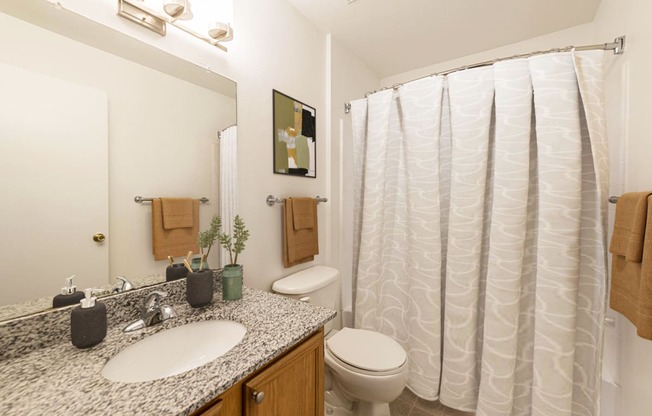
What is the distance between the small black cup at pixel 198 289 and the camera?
3.39ft

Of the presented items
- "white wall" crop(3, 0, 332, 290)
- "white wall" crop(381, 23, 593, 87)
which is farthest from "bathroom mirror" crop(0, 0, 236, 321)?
"white wall" crop(381, 23, 593, 87)

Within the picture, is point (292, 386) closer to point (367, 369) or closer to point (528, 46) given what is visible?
point (367, 369)

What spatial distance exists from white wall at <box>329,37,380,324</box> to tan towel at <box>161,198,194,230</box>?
1100mm

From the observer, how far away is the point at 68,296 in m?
0.84

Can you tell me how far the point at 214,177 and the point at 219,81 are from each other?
0.47m

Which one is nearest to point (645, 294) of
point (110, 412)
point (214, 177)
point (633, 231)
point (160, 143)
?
point (633, 231)

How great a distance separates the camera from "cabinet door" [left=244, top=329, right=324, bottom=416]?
719 millimetres

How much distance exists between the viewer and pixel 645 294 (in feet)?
2.84

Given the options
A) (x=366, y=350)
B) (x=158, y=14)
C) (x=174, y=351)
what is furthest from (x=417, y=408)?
(x=158, y=14)

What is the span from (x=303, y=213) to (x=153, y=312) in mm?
945

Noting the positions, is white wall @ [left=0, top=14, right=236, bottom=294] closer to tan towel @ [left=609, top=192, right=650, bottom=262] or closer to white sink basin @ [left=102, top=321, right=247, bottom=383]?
white sink basin @ [left=102, top=321, right=247, bottom=383]

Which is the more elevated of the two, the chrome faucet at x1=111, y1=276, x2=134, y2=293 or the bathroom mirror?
the bathroom mirror

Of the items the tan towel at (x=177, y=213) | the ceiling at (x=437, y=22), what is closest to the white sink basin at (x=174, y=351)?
the tan towel at (x=177, y=213)

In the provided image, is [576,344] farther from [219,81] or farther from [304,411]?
[219,81]
